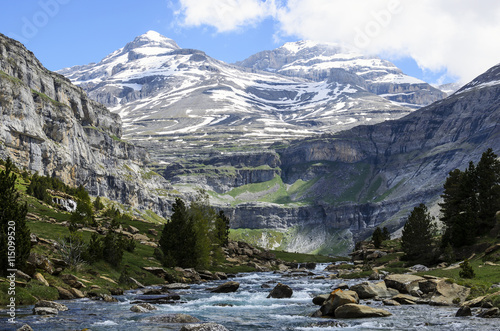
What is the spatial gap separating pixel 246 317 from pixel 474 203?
60.4 meters

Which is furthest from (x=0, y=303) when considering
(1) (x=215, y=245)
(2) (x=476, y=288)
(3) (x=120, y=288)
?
(1) (x=215, y=245)

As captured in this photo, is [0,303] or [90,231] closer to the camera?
[0,303]

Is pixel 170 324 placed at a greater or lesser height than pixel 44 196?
lesser

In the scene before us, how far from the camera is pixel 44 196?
11081 cm

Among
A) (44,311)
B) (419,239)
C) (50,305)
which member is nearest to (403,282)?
(50,305)

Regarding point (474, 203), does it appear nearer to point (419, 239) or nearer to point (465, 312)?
point (419, 239)

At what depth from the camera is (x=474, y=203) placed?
82.2 metres

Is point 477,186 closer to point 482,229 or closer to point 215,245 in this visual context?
point 482,229

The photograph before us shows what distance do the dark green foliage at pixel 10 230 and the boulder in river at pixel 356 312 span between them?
3114 cm

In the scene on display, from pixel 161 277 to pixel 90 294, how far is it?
2242 centimetres

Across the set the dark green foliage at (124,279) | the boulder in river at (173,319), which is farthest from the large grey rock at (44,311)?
the dark green foliage at (124,279)

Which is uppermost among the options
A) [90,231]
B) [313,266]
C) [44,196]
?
[44,196]

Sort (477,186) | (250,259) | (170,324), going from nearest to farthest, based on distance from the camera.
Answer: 1. (170,324)
2. (477,186)
3. (250,259)

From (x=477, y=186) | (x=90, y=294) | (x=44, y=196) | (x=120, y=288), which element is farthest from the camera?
(x=44, y=196)
